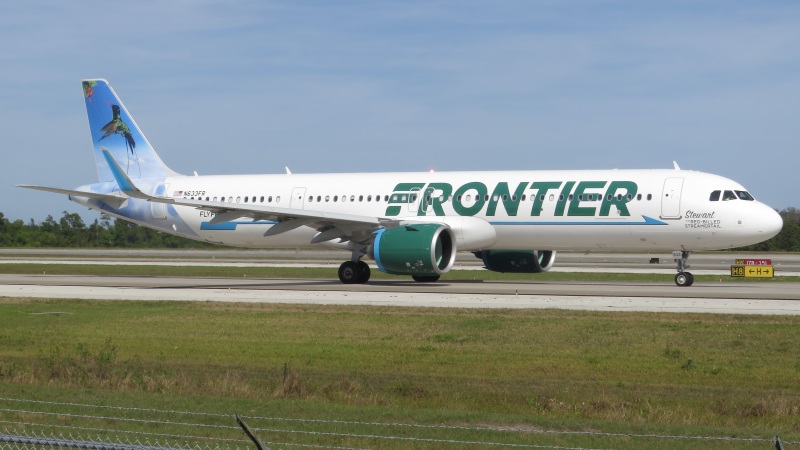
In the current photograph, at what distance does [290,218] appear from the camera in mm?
37406

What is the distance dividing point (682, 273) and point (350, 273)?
11.7 meters

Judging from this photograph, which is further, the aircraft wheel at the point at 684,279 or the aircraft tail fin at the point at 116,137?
the aircraft tail fin at the point at 116,137

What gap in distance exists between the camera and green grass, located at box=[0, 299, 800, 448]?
1371 cm

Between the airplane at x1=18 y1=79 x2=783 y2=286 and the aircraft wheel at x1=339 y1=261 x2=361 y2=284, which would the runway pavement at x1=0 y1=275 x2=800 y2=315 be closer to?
the aircraft wheel at x1=339 y1=261 x2=361 y2=284

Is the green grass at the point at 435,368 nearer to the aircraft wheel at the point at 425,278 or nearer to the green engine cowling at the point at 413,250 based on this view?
the green engine cowling at the point at 413,250

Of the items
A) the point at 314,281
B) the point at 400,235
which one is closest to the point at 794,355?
the point at 400,235

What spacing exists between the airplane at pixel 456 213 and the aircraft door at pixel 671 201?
0.03m

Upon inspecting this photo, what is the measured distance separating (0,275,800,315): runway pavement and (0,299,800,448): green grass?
234cm

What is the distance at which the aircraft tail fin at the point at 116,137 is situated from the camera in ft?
145

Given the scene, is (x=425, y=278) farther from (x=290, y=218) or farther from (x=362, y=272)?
(x=290, y=218)

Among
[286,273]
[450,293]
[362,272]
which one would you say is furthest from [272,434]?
[286,273]

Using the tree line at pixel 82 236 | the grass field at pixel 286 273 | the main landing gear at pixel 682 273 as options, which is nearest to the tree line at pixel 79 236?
the tree line at pixel 82 236

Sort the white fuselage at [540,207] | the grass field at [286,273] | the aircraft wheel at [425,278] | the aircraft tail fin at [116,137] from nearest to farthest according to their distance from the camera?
the white fuselage at [540,207], the aircraft wheel at [425,278], the grass field at [286,273], the aircraft tail fin at [116,137]

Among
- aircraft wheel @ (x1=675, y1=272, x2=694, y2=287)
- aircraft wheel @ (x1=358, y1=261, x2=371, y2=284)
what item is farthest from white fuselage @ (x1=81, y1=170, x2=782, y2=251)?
aircraft wheel @ (x1=358, y1=261, x2=371, y2=284)
